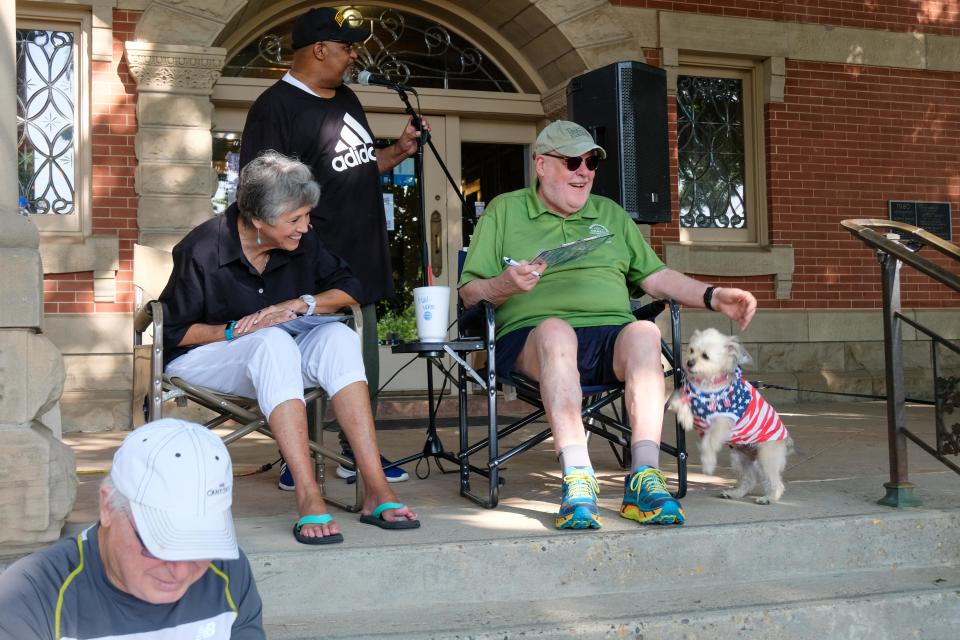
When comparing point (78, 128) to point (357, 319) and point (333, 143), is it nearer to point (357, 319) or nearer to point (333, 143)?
point (333, 143)

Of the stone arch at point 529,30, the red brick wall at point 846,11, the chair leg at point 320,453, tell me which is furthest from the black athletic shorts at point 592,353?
the red brick wall at point 846,11

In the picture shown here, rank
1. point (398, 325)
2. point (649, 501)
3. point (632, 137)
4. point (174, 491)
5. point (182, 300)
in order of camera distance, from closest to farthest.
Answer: point (174, 491) < point (649, 501) < point (182, 300) < point (632, 137) < point (398, 325)

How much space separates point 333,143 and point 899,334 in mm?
2307

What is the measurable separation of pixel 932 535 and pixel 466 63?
17.9 ft

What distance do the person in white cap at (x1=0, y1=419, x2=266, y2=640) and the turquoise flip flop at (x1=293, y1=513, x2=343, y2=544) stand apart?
1.35 metres

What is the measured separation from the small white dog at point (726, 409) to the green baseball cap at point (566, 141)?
814 mm

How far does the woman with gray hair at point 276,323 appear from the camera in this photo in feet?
10.6

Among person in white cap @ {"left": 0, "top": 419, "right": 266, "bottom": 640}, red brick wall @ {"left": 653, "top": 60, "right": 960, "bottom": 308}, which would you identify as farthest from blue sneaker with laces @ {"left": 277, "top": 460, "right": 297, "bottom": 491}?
red brick wall @ {"left": 653, "top": 60, "right": 960, "bottom": 308}

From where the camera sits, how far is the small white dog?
3578 millimetres

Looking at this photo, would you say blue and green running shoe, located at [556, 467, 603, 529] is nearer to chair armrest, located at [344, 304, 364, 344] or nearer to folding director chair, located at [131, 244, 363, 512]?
folding director chair, located at [131, 244, 363, 512]

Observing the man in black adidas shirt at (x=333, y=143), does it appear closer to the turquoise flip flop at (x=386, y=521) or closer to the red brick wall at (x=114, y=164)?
the turquoise flip flop at (x=386, y=521)

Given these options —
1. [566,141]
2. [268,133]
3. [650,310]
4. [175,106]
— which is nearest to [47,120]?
[175,106]

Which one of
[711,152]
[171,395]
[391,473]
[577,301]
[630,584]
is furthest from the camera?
[711,152]

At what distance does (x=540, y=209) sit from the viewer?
4039 mm
